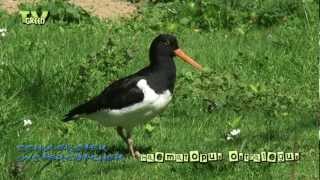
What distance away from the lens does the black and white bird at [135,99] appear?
7.83m

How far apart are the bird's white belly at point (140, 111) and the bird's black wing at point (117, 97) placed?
39mm

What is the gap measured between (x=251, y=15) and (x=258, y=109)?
4.13m

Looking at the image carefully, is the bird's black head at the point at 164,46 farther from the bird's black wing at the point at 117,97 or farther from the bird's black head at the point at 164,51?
the bird's black wing at the point at 117,97

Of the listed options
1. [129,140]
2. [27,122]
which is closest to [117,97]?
[129,140]

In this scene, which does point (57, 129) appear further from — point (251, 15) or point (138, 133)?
point (251, 15)

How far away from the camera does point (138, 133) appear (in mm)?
8945

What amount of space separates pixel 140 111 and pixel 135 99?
121mm

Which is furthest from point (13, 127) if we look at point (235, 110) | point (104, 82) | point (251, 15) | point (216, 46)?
point (251, 15)

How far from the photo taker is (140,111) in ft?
25.7

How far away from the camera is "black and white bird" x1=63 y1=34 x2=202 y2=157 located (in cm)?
783

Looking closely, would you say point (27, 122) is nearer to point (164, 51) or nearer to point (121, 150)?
point (121, 150)

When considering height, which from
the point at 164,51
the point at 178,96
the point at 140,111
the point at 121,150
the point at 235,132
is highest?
the point at 164,51

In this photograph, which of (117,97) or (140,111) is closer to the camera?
(140,111)

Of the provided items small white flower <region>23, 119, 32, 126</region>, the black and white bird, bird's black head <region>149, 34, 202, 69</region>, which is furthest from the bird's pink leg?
small white flower <region>23, 119, 32, 126</region>
